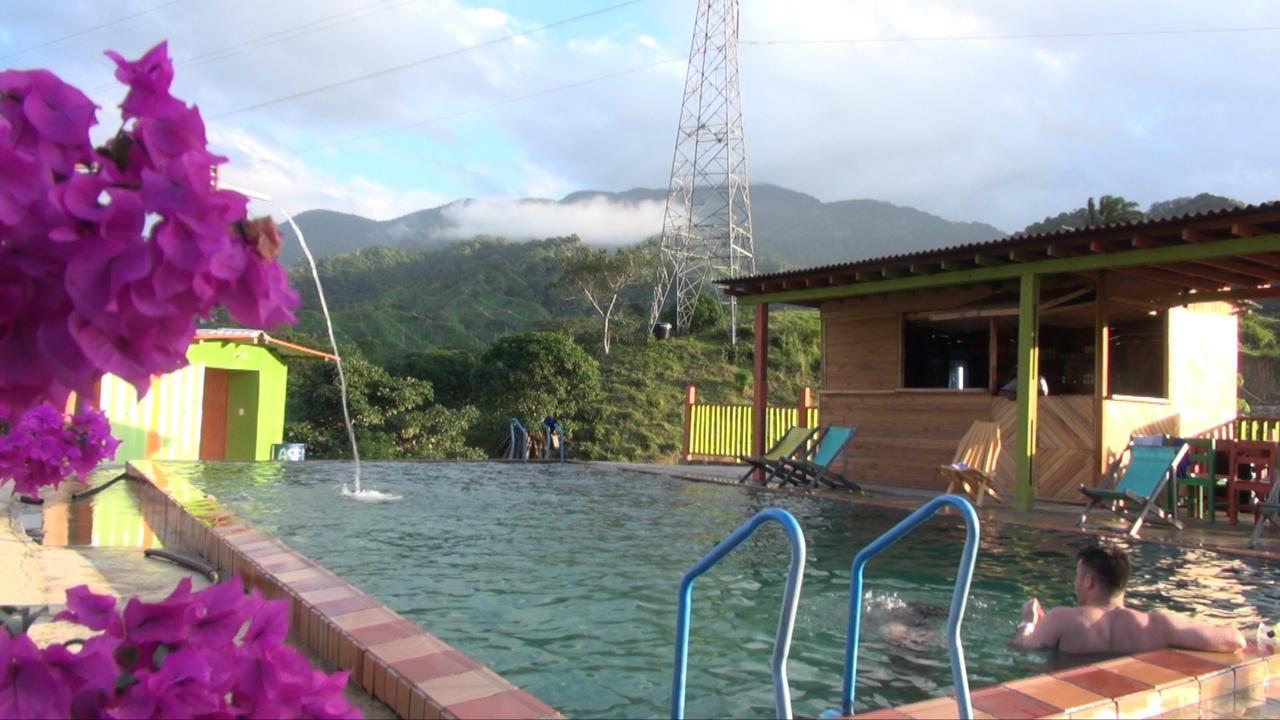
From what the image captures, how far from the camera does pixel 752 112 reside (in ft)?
102

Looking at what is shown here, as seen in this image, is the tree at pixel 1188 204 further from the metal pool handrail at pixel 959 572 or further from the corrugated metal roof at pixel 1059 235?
the metal pool handrail at pixel 959 572

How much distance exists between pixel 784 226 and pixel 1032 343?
110826 mm

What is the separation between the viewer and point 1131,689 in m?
2.80

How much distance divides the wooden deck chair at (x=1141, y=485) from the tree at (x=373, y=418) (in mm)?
14213

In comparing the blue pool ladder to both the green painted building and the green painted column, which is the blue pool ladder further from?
the green painted column

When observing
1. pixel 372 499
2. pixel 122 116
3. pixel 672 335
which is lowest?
pixel 372 499

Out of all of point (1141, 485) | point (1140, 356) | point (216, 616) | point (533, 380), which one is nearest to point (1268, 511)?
point (1141, 485)

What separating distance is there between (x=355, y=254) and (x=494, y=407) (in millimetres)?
37678

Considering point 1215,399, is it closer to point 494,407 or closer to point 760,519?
point 760,519

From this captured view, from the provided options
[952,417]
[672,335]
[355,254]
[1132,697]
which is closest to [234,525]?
[1132,697]

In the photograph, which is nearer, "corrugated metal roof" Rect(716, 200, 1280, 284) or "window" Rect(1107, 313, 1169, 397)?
"corrugated metal roof" Rect(716, 200, 1280, 284)

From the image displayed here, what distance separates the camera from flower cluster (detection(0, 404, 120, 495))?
101 inches

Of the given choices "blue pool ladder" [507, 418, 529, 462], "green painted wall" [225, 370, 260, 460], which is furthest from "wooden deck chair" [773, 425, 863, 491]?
"green painted wall" [225, 370, 260, 460]

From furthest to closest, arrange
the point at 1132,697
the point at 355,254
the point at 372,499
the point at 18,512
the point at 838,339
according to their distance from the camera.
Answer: the point at 355,254
the point at 838,339
the point at 372,499
the point at 18,512
the point at 1132,697
